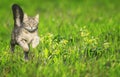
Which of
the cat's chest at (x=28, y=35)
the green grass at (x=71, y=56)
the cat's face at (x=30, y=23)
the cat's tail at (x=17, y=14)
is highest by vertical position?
the cat's tail at (x=17, y=14)

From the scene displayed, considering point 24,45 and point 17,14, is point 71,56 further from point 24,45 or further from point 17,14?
point 17,14

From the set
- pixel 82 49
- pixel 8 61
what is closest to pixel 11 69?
pixel 8 61

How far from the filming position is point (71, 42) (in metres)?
8.38

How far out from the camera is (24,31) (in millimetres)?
6750

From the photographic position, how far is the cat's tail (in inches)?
258

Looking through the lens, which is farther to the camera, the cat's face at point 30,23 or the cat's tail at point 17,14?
the cat's face at point 30,23

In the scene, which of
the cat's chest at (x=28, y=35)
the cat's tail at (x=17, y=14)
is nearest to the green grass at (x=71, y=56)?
the cat's chest at (x=28, y=35)

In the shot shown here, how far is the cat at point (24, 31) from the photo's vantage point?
6.64 metres

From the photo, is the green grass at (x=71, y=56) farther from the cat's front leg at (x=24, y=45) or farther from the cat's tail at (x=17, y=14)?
the cat's tail at (x=17, y=14)

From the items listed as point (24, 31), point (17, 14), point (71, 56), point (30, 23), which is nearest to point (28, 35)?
point (24, 31)

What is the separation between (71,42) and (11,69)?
1.67 meters

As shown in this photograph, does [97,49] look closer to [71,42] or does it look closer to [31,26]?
[71,42]

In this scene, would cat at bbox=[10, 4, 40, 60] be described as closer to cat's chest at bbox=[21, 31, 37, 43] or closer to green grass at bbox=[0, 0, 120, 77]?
cat's chest at bbox=[21, 31, 37, 43]

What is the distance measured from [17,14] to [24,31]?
0.27 metres
